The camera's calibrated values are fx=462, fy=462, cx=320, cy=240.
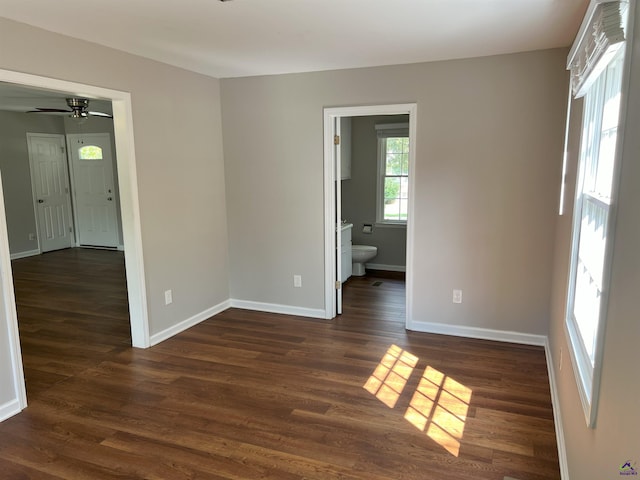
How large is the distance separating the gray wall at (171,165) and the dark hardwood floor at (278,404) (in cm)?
45

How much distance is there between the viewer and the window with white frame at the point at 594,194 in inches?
59.0

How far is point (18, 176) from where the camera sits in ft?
25.1

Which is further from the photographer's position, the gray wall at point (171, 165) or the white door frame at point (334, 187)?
the white door frame at point (334, 187)

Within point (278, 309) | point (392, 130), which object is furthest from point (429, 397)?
point (392, 130)

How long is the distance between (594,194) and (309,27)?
186cm

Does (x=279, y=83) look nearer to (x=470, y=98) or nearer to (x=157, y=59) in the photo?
(x=157, y=59)

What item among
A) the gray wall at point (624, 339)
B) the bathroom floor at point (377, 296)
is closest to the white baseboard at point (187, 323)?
the bathroom floor at point (377, 296)

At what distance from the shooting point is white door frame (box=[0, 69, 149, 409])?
110 inches

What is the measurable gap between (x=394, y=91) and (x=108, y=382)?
10.6ft

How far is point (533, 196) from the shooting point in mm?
3701

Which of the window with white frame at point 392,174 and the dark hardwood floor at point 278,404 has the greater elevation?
the window with white frame at point 392,174

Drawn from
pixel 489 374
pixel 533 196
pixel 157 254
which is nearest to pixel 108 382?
pixel 157 254
